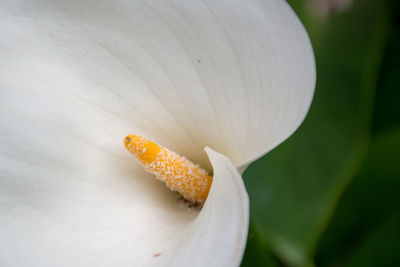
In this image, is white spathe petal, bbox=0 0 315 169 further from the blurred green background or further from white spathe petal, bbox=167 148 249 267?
the blurred green background

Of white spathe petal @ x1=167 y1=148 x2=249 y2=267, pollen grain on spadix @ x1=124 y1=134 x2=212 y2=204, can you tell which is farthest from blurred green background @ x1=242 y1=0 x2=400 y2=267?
white spathe petal @ x1=167 y1=148 x2=249 y2=267

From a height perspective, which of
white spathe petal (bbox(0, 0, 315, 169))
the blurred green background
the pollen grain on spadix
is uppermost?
white spathe petal (bbox(0, 0, 315, 169))

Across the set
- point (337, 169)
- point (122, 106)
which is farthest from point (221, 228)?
point (337, 169)

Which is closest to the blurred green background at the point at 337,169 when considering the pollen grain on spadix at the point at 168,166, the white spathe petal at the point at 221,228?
the pollen grain on spadix at the point at 168,166

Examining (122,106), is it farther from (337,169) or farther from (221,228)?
(337,169)

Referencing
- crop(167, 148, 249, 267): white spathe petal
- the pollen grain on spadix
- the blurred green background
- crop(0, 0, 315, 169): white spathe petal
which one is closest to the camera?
crop(167, 148, 249, 267): white spathe petal
